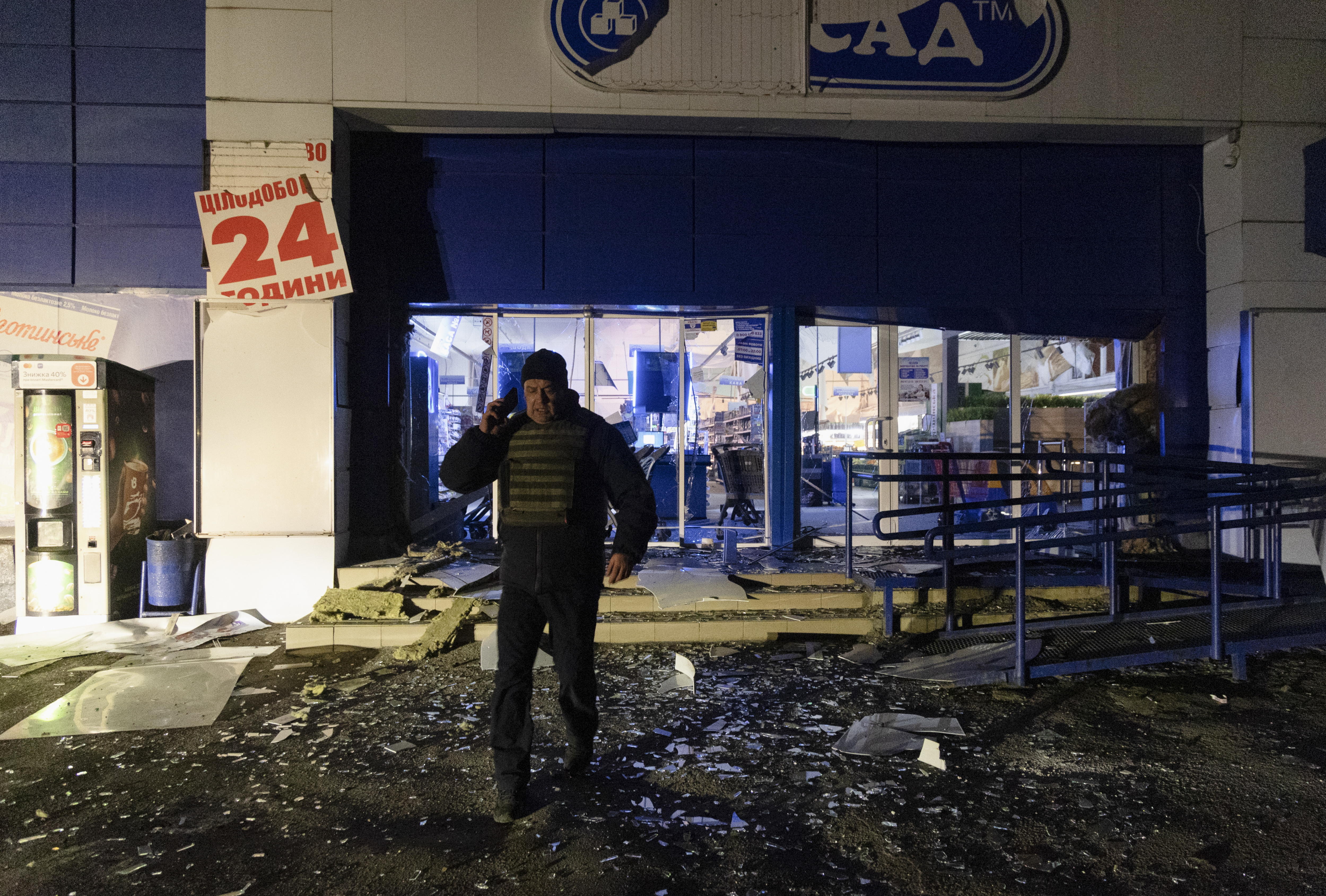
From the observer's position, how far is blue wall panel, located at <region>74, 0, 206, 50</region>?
697cm

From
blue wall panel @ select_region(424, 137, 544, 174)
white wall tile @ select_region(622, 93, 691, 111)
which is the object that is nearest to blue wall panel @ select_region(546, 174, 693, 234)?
blue wall panel @ select_region(424, 137, 544, 174)

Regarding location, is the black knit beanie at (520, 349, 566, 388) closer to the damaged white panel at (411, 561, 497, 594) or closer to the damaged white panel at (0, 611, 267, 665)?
the damaged white panel at (411, 561, 497, 594)

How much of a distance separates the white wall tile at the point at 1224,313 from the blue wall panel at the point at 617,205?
18.6 ft

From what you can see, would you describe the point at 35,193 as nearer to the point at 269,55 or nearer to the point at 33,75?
the point at 33,75

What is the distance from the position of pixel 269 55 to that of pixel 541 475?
6077mm

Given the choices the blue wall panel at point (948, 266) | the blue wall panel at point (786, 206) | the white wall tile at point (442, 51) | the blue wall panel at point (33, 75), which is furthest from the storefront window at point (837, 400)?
the blue wall panel at point (33, 75)

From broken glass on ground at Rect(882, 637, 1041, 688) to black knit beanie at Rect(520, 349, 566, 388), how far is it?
301cm

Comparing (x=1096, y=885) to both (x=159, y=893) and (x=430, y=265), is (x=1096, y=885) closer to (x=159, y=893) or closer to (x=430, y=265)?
(x=159, y=893)

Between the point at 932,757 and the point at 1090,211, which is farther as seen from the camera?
the point at 1090,211

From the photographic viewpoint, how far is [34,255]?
7000 mm

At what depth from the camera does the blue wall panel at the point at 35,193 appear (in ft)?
22.9

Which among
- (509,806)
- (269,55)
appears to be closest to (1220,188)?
(509,806)

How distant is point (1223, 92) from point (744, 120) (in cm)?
491

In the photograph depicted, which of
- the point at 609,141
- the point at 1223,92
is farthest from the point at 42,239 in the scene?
the point at 1223,92
